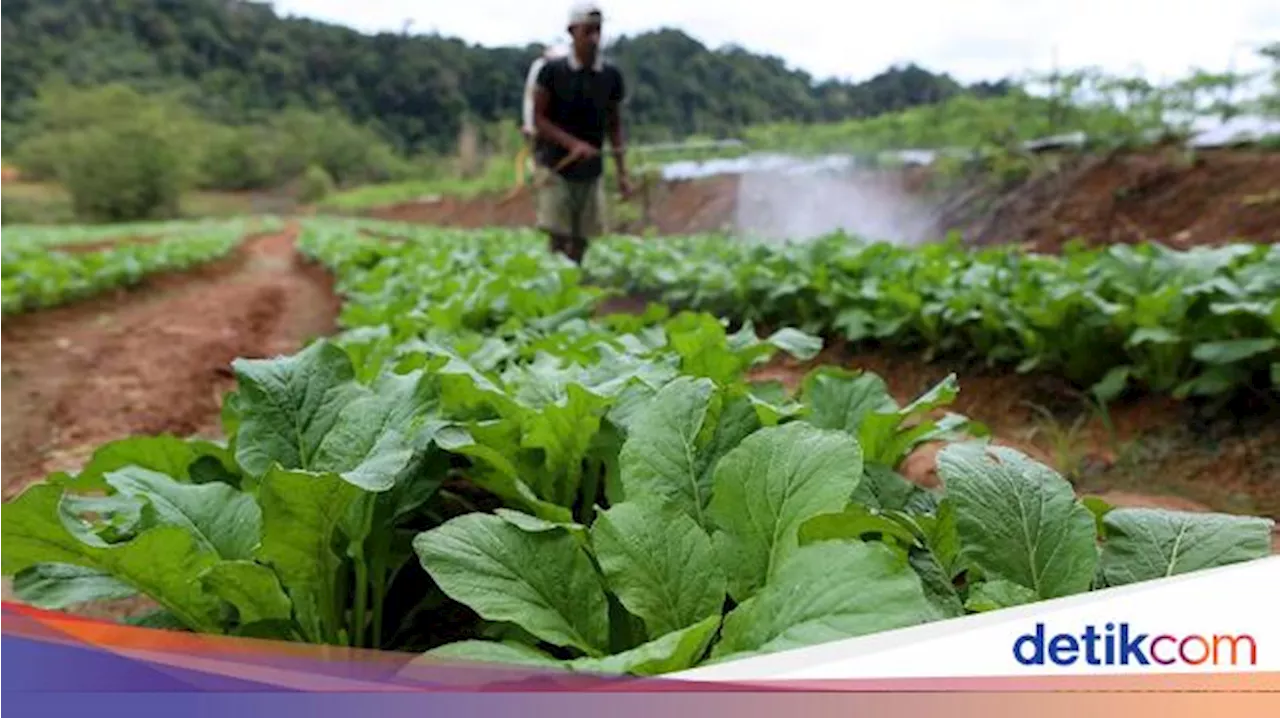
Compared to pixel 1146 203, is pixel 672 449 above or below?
above

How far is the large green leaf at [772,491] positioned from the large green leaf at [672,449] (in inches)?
2.9

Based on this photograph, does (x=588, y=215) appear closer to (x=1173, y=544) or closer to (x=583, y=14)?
(x=583, y=14)

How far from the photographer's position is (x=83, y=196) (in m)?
32.2

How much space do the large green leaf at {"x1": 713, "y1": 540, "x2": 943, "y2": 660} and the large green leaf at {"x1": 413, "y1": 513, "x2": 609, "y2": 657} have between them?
150 mm

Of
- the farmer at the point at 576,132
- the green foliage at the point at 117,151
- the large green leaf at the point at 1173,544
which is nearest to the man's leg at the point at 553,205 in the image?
the farmer at the point at 576,132

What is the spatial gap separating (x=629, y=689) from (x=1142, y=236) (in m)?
9.09

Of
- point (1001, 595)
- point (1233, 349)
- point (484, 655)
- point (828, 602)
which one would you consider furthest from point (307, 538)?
point (1233, 349)

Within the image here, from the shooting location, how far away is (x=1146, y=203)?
9.46m

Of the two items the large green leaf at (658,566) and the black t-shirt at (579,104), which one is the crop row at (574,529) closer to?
the large green leaf at (658,566)

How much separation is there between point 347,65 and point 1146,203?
736 cm

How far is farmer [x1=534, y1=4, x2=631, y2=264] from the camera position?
614 centimetres

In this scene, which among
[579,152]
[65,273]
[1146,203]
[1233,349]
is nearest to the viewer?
[1233,349]

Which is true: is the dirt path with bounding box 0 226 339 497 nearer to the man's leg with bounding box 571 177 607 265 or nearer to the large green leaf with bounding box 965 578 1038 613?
the man's leg with bounding box 571 177 607 265

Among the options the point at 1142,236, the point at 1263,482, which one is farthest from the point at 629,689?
the point at 1142,236
